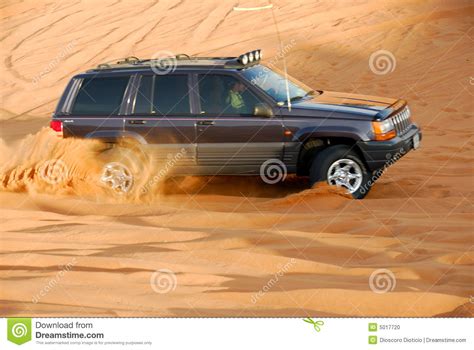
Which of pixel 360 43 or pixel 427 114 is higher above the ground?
pixel 360 43

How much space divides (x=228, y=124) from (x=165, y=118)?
2.48 ft

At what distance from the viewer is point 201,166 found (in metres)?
9.84

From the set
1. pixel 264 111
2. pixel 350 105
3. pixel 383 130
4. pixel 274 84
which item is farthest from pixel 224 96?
→ pixel 383 130

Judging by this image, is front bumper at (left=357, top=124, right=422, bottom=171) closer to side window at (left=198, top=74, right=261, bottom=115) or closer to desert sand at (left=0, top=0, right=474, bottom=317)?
desert sand at (left=0, top=0, right=474, bottom=317)

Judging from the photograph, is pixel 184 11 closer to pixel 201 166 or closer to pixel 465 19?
pixel 465 19

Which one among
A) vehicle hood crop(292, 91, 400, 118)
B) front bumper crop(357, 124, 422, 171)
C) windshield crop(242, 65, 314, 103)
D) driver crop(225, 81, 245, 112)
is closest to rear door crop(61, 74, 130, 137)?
driver crop(225, 81, 245, 112)

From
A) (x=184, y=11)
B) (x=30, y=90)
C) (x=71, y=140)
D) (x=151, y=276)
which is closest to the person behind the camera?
(x=151, y=276)

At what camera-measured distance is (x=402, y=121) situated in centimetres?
995

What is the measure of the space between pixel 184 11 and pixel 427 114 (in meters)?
11.7

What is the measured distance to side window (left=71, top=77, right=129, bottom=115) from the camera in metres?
10.1

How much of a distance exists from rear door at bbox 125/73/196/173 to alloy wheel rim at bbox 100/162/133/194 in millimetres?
422

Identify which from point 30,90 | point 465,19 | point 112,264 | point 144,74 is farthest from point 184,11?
point 112,264
